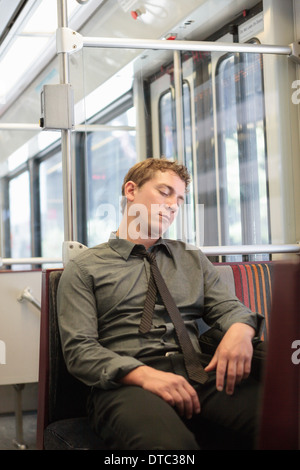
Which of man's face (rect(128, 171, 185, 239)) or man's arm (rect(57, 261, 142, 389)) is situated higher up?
man's face (rect(128, 171, 185, 239))

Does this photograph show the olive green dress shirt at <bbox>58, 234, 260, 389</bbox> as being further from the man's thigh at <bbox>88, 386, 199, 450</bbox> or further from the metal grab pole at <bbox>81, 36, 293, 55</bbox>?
the metal grab pole at <bbox>81, 36, 293, 55</bbox>

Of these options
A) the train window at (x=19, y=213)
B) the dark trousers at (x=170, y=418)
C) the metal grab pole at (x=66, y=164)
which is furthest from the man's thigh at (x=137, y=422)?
the train window at (x=19, y=213)

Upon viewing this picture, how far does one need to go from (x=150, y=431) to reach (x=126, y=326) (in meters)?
0.46

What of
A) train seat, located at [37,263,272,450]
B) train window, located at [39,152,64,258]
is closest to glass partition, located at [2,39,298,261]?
train seat, located at [37,263,272,450]

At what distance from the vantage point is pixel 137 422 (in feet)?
4.26

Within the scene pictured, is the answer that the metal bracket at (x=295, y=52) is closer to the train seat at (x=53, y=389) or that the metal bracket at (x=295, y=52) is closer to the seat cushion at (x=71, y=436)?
the train seat at (x=53, y=389)

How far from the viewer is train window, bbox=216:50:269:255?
2697 mm

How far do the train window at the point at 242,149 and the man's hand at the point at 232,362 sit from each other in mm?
1126

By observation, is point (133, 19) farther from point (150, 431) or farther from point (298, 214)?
point (150, 431)

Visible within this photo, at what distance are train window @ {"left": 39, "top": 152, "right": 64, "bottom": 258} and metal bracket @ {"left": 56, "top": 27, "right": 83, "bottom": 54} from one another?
147 inches

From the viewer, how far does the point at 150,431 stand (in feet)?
4.11

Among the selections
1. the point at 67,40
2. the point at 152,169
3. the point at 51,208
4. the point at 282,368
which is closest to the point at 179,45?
the point at 67,40

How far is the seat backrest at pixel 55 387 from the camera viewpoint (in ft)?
5.87

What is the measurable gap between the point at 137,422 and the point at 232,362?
1.10ft
